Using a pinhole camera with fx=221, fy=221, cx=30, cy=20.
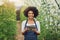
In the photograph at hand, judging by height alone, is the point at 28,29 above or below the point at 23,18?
below

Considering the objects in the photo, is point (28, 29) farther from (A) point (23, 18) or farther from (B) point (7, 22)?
(B) point (7, 22)

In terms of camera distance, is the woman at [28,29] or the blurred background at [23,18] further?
the blurred background at [23,18]

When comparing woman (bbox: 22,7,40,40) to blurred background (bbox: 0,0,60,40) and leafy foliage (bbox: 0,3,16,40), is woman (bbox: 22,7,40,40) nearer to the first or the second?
blurred background (bbox: 0,0,60,40)

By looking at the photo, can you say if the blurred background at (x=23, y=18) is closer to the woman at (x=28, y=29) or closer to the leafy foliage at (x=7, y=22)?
the leafy foliage at (x=7, y=22)

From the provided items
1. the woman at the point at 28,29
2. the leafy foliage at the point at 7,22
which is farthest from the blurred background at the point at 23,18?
the woman at the point at 28,29

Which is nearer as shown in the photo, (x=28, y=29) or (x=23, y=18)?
(x=28, y=29)

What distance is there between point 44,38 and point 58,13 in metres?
0.58

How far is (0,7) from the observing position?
4277 millimetres

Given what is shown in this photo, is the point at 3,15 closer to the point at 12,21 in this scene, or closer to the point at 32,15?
the point at 12,21

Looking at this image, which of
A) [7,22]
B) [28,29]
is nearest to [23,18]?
[7,22]

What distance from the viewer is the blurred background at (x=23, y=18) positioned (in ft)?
14.1

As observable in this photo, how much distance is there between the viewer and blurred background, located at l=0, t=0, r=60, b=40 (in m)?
4.29

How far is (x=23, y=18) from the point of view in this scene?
4273 millimetres

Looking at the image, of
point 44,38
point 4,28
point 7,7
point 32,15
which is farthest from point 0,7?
point 44,38
